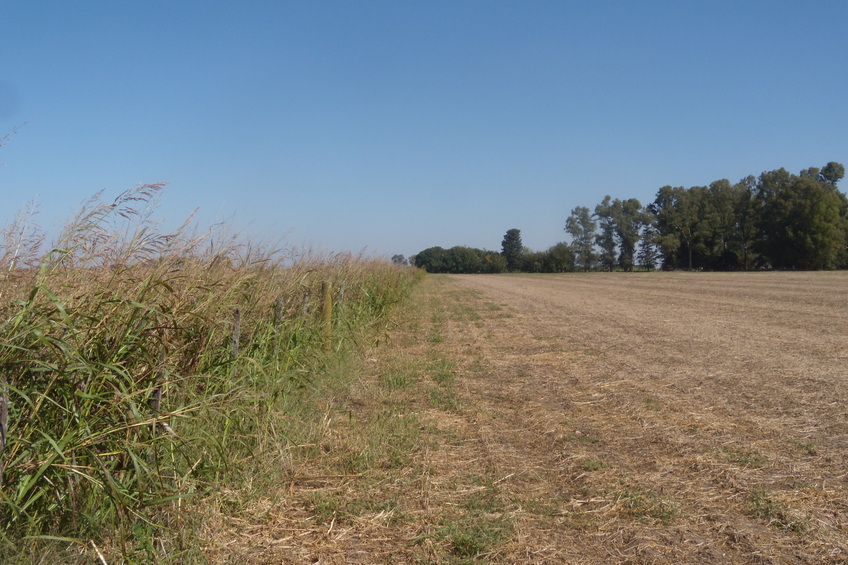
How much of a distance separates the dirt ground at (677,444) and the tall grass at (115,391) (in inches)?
70.0

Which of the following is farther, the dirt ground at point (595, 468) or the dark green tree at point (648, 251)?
the dark green tree at point (648, 251)

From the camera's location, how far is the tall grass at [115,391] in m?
2.47

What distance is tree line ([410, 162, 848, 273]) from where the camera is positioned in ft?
199

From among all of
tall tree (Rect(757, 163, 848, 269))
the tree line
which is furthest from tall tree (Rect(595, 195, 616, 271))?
tall tree (Rect(757, 163, 848, 269))

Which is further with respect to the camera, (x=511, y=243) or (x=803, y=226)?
(x=511, y=243)

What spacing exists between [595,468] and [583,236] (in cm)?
9286

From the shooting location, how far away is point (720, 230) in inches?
2849

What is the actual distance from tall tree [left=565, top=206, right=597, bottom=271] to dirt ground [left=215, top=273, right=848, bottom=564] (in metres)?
86.2

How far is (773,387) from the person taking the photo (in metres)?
6.70

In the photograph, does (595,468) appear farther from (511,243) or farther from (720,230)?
(511,243)

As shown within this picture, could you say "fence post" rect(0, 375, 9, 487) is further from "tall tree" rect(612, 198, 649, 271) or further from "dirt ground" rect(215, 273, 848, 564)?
"tall tree" rect(612, 198, 649, 271)

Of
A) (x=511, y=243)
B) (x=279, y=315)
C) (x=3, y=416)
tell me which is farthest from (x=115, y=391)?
(x=511, y=243)

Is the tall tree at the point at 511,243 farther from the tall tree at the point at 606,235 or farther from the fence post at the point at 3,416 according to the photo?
the fence post at the point at 3,416

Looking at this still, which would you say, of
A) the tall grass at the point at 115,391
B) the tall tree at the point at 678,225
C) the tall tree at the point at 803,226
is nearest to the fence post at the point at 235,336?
the tall grass at the point at 115,391
